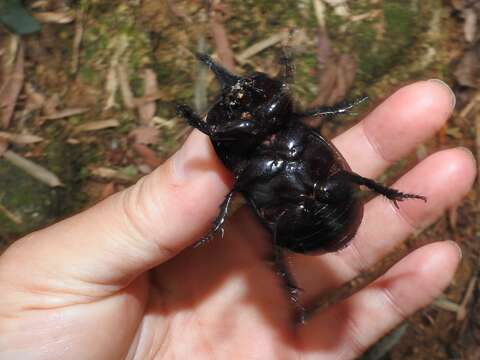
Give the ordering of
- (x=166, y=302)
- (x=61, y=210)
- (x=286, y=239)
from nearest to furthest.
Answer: (x=286, y=239), (x=166, y=302), (x=61, y=210)

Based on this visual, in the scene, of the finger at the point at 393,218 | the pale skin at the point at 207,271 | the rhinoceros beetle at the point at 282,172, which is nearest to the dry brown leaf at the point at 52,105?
the pale skin at the point at 207,271

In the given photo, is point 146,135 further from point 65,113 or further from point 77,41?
point 77,41

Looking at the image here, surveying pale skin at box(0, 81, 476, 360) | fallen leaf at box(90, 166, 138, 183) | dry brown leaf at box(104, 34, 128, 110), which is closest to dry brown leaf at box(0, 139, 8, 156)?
fallen leaf at box(90, 166, 138, 183)

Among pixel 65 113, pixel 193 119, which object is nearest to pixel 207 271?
pixel 193 119

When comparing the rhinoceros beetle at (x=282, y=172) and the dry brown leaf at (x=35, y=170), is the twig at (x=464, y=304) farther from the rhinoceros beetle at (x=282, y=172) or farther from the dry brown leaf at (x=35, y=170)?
the dry brown leaf at (x=35, y=170)

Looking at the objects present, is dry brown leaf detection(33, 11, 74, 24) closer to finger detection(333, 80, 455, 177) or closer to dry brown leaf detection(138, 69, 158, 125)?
dry brown leaf detection(138, 69, 158, 125)

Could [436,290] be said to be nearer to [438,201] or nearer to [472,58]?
[438,201]

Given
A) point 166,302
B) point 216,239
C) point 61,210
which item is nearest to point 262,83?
point 216,239
